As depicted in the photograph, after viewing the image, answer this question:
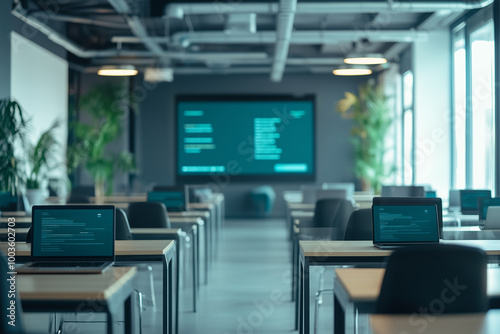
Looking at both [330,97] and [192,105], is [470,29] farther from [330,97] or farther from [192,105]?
[192,105]

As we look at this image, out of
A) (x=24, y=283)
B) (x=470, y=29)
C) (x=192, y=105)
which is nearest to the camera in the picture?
(x=24, y=283)

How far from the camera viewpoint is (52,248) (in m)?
3.42

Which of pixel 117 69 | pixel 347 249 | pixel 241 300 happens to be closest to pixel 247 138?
pixel 117 69

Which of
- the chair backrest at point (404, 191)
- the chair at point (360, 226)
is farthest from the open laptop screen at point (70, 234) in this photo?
the chair backrest at point (404, 191)

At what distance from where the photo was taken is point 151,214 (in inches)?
228

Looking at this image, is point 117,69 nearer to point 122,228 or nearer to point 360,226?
point 122,228

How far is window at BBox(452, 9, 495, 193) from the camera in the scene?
8.54 metres

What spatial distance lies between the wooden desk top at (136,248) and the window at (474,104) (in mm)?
5492

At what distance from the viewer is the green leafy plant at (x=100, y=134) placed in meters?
12.0

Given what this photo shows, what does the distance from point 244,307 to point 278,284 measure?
123 centimetres

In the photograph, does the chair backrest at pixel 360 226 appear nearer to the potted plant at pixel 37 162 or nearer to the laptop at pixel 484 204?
the laptop at pixel 484 204

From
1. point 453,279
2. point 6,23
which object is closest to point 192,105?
point 6,23

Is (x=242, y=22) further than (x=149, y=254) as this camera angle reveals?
Yes

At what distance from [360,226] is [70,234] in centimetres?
209
